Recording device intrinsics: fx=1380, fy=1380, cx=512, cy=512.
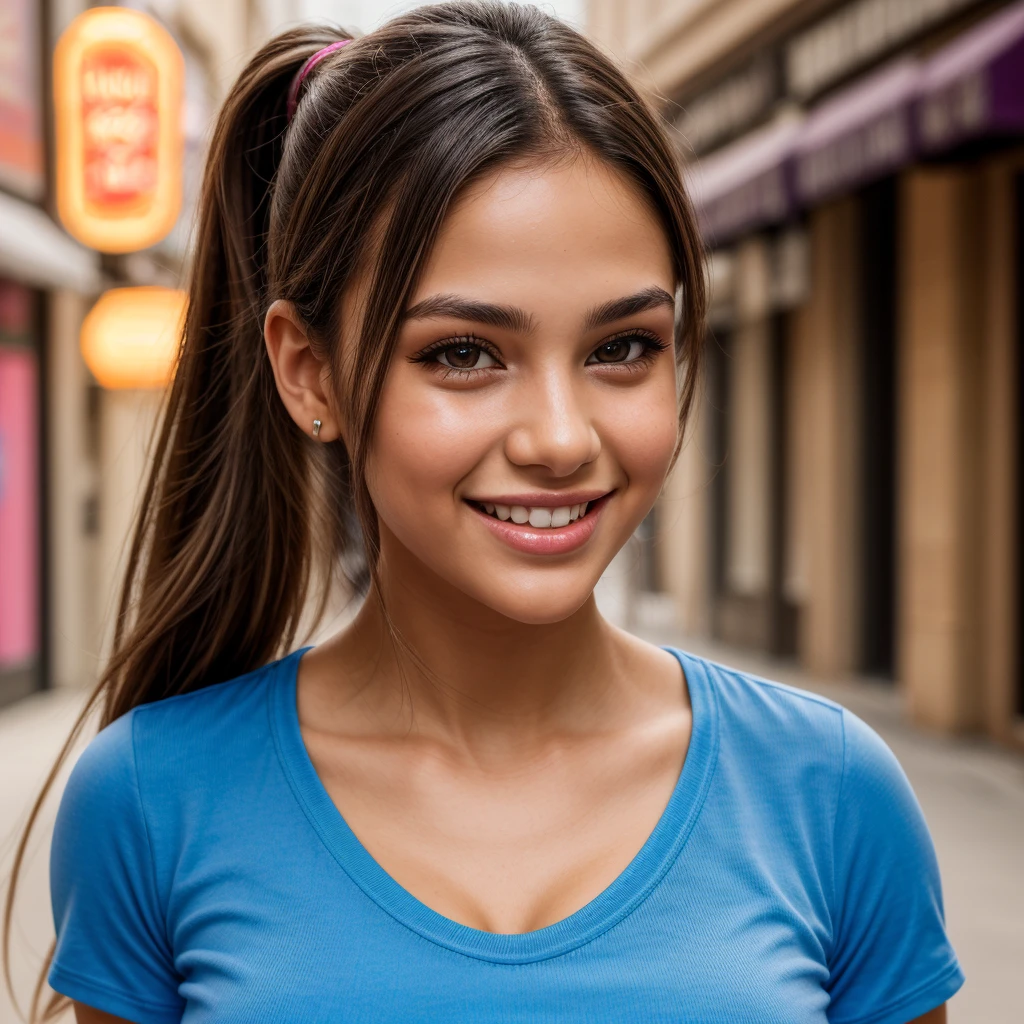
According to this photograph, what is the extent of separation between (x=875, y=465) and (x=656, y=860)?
28.7 ft

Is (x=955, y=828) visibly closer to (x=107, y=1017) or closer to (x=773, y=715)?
(x=773, y=715)

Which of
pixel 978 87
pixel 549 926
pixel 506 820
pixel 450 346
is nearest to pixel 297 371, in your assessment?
pixel 450 346

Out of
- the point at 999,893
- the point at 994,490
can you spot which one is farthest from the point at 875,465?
the point at 999,893

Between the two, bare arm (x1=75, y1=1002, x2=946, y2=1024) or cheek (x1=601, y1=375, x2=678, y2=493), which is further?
bare arm (x1=75, y1=1002, x2=946, y2=1024)

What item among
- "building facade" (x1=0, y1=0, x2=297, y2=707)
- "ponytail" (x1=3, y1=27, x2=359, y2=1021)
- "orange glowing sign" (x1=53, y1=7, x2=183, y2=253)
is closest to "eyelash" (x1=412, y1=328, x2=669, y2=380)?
"ponytail" (x1=3, y1=27, x2=359, y2=1021)

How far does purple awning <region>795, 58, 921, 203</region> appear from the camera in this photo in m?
7.37

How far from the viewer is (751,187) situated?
32.0ft

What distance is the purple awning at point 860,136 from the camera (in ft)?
24.2

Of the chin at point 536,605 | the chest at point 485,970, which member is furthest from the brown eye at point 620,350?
the chest at point 485,970

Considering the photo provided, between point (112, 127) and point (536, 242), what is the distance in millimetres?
9259

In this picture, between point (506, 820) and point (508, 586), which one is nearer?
point (508, 586)

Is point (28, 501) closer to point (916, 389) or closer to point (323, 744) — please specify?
point (916, 389)

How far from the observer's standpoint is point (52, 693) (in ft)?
31.9

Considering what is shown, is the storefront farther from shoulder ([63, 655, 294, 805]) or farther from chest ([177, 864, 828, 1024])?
chest ([177, 864, 828, 1024])
